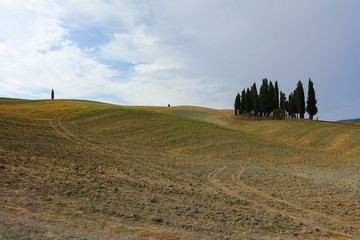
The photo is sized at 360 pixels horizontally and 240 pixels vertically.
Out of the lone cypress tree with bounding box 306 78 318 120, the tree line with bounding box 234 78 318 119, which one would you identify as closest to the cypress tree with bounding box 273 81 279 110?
the tree line with bounding box 234 78 318 119

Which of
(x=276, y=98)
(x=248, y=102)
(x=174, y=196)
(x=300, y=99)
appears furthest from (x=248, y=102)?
(x=174, y=196)

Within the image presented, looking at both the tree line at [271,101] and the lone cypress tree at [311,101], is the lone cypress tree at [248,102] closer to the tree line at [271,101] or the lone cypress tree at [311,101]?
the tree line at [271,101]

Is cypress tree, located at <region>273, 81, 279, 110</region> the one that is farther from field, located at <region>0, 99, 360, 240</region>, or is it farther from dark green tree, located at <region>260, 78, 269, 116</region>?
field, located at <region>0, 99, 360, 240</region>

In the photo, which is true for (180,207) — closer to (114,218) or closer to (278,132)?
(114,218)

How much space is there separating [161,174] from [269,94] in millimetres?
51885

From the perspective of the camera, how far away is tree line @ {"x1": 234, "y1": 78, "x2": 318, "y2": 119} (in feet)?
177

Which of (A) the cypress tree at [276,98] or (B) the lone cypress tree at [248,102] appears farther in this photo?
(A) the cypress tree at [276,98]

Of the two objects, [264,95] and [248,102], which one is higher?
[264,95]

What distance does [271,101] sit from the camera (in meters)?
58.2

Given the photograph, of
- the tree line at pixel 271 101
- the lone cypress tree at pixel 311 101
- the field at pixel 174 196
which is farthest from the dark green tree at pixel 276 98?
the field at pixel 174 196

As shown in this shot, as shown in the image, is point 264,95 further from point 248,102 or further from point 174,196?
point 174,196

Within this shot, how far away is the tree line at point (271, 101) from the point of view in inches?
2126

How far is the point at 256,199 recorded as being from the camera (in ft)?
27.3

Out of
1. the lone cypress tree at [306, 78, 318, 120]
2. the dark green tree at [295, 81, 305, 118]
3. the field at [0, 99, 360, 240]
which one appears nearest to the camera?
the field at [0, 99, 360, 240]
